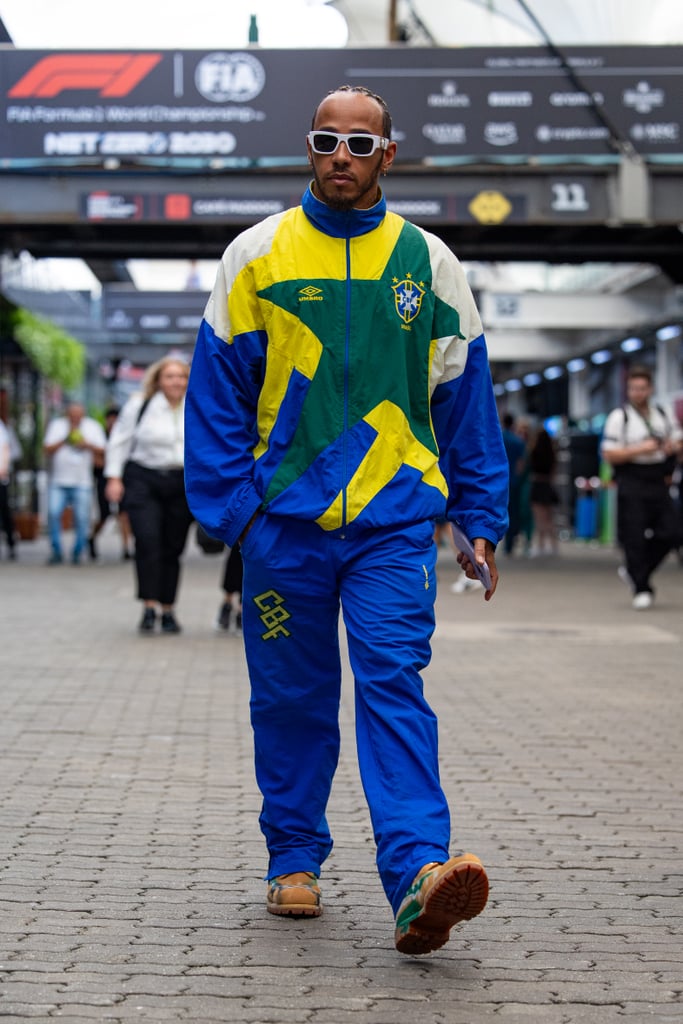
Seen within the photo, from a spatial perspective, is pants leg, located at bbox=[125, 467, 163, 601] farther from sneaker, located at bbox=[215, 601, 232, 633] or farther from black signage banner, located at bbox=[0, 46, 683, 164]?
black signage banner, located at bbox=[0, 46, 683, 164]

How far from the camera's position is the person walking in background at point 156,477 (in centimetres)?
1177

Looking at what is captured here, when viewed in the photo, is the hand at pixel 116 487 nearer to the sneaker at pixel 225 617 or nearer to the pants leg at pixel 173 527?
the pants leg at pixel 173 527

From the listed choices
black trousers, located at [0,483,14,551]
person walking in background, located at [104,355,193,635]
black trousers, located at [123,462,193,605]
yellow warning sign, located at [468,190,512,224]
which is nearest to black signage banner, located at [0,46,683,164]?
yellow warning sign, located at [468,190,512,224]

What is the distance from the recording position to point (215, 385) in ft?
14.2

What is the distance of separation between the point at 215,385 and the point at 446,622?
9612 mm

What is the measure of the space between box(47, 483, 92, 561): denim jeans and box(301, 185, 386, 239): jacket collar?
1582 cm

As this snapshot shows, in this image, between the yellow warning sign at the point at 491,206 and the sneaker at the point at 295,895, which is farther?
the yellow warning sign at the point at 491,206

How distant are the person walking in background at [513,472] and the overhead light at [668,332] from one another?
14.7ft

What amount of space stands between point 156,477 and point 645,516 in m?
4.45

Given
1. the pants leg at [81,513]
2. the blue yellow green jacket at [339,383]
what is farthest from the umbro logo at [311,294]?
the pants leg at [81,513]

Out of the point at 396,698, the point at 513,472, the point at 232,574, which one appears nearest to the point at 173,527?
the point at 232,574

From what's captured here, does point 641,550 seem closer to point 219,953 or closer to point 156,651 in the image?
point 156,651

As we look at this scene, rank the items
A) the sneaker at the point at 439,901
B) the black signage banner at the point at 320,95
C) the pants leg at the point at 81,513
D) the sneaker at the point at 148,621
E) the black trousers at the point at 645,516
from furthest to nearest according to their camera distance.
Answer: the pants leg at the point at 81,513
the black signage banner at the point at 320,95
the black trousers at the point at 645,516
the sneaker at the point at 148,621
the sneaker at the point at 439,901

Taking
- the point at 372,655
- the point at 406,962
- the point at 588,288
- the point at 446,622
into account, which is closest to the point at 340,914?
the point at 406,962
